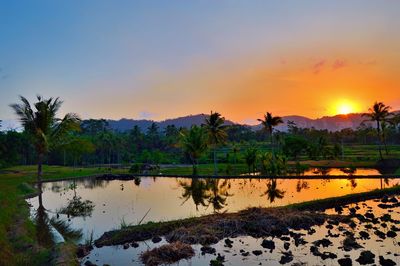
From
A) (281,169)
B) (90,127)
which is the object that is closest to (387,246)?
(281,169)

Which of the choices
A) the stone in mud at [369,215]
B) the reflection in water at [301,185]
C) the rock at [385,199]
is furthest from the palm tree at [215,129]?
the stone in mud at [369,215]

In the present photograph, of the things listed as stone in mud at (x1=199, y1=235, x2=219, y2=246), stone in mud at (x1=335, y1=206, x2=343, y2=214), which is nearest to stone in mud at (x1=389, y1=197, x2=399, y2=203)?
stone in mud at (x1=335, y1=206, x2=343, y2=214)

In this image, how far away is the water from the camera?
19922mm

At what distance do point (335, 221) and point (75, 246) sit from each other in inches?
610

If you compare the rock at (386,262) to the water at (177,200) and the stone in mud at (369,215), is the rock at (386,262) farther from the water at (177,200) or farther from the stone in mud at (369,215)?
the stone in mud at (369,215)

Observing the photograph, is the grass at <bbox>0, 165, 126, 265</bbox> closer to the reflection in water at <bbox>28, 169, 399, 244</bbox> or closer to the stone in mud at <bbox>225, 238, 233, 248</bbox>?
the reflection in water at <bbox>28, 169, 399, 244</bbox>

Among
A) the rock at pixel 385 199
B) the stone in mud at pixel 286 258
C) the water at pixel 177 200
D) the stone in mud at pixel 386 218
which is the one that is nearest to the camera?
the stone in mud at pixel 286 258

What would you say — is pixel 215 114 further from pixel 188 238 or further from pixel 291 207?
pixel 188 238

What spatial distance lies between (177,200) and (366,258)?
19622 millimetres

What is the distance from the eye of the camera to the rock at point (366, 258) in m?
16.5

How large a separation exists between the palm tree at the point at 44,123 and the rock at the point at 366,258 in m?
31.8

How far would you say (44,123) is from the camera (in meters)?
40.4

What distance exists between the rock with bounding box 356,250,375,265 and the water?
2.59 m

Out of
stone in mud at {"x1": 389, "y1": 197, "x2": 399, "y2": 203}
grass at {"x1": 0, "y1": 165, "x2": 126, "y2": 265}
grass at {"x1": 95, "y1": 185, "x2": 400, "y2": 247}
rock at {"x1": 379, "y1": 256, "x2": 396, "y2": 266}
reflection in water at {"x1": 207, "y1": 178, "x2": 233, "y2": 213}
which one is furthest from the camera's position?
reflection in water at {"x1": 207, "y1": 178, "x2": 233, "y2": 213}
